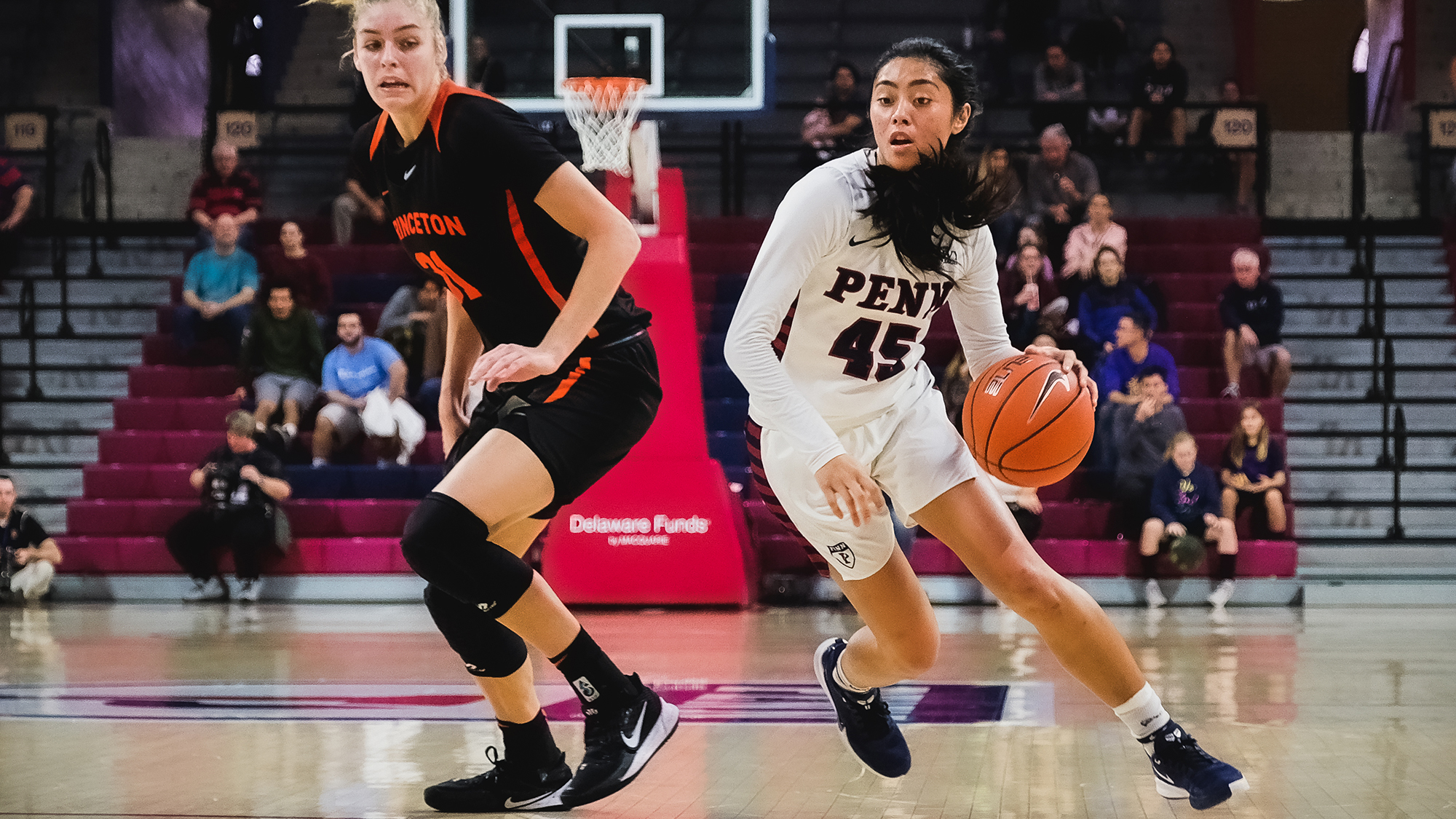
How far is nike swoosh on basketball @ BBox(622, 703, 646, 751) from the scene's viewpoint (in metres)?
3.60

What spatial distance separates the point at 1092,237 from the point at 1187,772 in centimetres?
822

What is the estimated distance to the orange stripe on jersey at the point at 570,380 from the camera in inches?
136

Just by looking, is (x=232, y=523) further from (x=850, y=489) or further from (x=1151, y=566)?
(x=850, y=489)

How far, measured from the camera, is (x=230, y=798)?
3.69 m

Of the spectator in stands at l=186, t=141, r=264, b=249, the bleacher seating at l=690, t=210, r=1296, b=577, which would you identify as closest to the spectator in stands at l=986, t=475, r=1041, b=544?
Answer: the bleacher seating at l=690, t=210, r=1296, b=577

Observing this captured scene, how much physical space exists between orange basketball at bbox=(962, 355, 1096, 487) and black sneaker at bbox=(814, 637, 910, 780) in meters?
0.69

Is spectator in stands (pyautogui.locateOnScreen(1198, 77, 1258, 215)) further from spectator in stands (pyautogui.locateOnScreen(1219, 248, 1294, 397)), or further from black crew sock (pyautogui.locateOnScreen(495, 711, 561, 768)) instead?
black crew sock (pyautogui.locateOnScreen(495, 711, 561, 768))

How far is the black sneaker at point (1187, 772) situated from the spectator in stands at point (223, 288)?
358 inches

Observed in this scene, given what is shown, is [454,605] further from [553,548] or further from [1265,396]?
[1265,396]

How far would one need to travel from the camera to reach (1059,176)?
11906 millimetres

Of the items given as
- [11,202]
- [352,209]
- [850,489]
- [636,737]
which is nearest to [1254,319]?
[352,209]

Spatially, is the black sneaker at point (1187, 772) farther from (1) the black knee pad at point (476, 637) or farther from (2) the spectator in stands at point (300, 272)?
(2) the spectator in stands at point (300, 272)

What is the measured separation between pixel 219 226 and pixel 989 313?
28.5ft

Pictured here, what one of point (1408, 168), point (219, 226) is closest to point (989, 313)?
point (219, 226)
